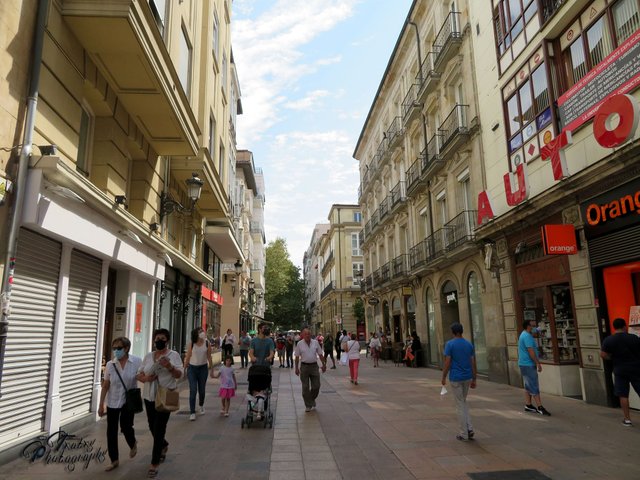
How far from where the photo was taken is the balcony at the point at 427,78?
64.6 feet

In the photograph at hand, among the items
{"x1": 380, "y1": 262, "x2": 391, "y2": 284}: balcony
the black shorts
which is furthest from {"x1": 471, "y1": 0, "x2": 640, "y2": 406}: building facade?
{"x1": 380, "y1": 262, "x2": 391, "y2": 284}: balcony

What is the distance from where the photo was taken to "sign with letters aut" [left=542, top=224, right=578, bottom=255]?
34.0 ft

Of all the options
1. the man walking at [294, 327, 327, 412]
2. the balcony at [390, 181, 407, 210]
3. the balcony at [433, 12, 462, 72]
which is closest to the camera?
the man walking at [294, 327, 327, 412]

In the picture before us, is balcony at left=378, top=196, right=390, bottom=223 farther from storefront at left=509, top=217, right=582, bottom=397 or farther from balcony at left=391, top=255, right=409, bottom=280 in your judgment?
storefront at left=509, top=217, right=582, bottom=397

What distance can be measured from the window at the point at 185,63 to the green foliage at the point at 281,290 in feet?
183

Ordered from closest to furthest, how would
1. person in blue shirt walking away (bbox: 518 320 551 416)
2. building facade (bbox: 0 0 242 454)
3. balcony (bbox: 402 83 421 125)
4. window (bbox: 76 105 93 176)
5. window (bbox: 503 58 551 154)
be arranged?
building facade (bbox: 0 0 242 454) < window (bbox: 76 105 93 176) < person in blue shirt walking away (bbox: 518 320 551 416) < window (bbox: 503 58 551 154) < balcony (bbox: 402 83 421 125)

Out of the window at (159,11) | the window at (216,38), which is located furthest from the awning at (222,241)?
the window at (159,11)

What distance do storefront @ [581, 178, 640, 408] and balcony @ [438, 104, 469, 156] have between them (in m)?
7.02

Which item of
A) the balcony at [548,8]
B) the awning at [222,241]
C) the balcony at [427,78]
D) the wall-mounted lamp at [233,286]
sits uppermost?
the balcony at [427,78]

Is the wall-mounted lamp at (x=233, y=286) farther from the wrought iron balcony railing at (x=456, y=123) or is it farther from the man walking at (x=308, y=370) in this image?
the man walking at (x=308, y=370)

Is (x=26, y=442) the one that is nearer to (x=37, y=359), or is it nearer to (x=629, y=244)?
(x=37, y=359)

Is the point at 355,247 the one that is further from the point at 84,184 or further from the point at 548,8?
the point at 84,184

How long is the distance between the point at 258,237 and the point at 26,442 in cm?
4484

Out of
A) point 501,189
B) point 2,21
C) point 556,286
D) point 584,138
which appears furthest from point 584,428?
point 2,21
